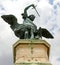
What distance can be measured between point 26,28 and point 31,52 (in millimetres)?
1771

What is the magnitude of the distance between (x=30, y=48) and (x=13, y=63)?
4.46 feet

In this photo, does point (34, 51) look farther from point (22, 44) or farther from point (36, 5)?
point (36, 5)

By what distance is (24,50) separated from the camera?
65.2 feet

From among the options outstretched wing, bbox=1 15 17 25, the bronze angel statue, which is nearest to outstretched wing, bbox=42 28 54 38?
the bronze angel statue

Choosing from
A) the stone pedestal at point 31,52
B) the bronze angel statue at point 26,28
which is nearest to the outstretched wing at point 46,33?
the bronze angel statue at point 26,28

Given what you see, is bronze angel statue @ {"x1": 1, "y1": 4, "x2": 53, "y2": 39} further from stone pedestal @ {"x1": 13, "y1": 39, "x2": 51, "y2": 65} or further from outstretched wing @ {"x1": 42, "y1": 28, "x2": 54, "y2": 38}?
stone pedestal @ {"x1": 13, "y1": 39, "x2": 51, "y2": 65}

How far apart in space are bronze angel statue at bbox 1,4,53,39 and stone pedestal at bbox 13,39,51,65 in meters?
0.61

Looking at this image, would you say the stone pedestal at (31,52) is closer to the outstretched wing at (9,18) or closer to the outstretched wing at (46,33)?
the outstretched wing at (46,33)

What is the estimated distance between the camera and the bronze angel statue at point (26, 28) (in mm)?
20656

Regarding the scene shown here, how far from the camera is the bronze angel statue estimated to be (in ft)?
67.8

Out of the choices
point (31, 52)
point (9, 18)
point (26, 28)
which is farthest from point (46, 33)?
point (9, 18)

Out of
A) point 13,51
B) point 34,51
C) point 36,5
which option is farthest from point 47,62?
point 36,5

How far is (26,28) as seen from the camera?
20.8m

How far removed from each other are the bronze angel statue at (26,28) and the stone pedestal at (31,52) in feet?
2.00
